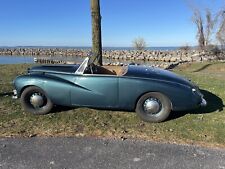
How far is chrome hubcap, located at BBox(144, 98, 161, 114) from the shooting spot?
6.48 meters

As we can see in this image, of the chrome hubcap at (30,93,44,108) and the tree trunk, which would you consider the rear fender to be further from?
the tree trunk

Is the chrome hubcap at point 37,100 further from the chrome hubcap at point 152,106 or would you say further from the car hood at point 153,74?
the chrome hubcap at point 152,106

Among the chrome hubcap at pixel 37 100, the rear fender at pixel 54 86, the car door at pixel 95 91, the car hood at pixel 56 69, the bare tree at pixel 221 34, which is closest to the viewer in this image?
the car door at pixel 95 91

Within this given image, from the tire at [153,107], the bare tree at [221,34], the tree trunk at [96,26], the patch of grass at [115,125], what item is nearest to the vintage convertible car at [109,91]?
the tire at [153,107]

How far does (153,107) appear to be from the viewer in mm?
6469

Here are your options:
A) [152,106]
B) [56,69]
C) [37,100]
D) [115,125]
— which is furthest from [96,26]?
[115,125]

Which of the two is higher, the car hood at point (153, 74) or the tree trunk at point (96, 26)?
the tree trunk at point (96, 26)

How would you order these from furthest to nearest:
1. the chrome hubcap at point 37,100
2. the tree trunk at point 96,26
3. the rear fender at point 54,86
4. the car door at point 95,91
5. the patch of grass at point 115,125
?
the tree trunk at point 96,26
the chrome hubcap at point 37,100
the rear fender at point 54,86
the car door at point 95,91
the patch of grass at point 115,125

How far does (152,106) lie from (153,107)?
27mm

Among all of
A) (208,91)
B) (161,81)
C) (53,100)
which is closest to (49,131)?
(53,100)

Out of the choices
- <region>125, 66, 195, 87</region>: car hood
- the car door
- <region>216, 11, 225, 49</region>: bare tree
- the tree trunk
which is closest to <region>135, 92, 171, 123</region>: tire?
<region>125, 66, 195, 87</region>: car hood

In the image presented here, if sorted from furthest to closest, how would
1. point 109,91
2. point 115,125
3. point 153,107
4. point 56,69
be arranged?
point 56,69
point 109,91
point 153,107
point 115,125

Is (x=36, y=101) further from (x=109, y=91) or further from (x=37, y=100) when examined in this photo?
(x=109, y=91)

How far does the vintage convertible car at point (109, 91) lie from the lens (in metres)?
6.46
